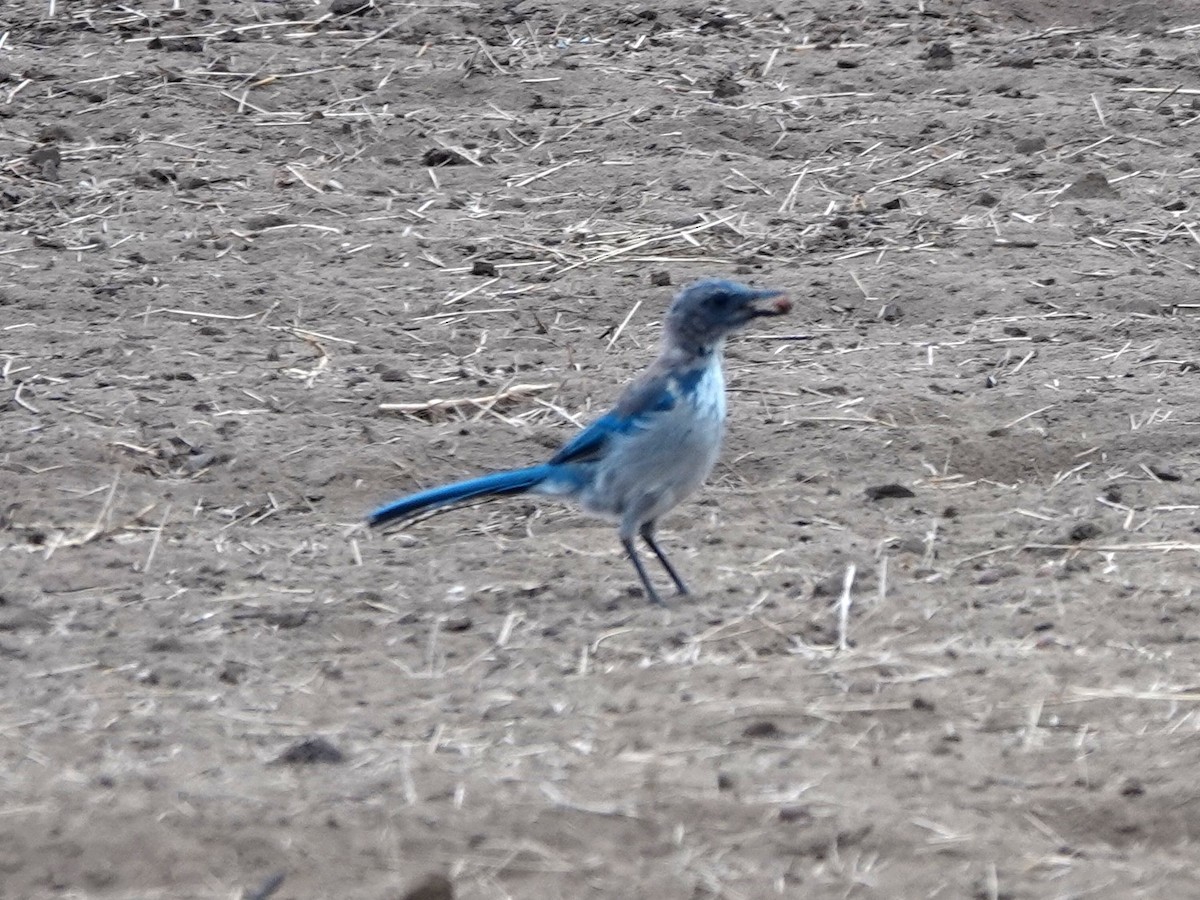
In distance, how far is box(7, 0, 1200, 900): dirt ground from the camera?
177 inches

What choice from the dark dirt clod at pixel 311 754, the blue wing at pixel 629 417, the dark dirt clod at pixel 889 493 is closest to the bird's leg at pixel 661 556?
the blue wing at pixel 629 417

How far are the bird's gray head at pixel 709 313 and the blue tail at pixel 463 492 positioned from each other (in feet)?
1.89

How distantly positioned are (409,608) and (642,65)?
5.59 m

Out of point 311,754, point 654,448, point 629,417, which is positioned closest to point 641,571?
point 654,448

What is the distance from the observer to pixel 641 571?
5.88 m

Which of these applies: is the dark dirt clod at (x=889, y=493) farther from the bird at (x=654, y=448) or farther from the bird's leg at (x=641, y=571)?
the bird's leg at (x=641, y=571)

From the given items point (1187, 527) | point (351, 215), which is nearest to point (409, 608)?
point (1187, 527)

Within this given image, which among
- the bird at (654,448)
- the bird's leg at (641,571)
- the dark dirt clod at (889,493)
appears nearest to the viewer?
the bird's leg at (641,571)

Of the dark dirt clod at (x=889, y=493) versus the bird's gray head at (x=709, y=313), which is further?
the dark dirt clod at (x=889, y=493)

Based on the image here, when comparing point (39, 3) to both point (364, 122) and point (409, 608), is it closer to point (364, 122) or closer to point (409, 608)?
point (364, 122)

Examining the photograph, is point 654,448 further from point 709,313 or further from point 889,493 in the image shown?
point 889,493

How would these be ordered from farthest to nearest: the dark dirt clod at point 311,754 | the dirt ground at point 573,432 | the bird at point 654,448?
the bird at point 654,448 < the dark dirt clod at point 311,754 < the dirt ground at point 573,432

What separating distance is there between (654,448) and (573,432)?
1.14 m

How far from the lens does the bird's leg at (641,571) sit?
5.82 meters
